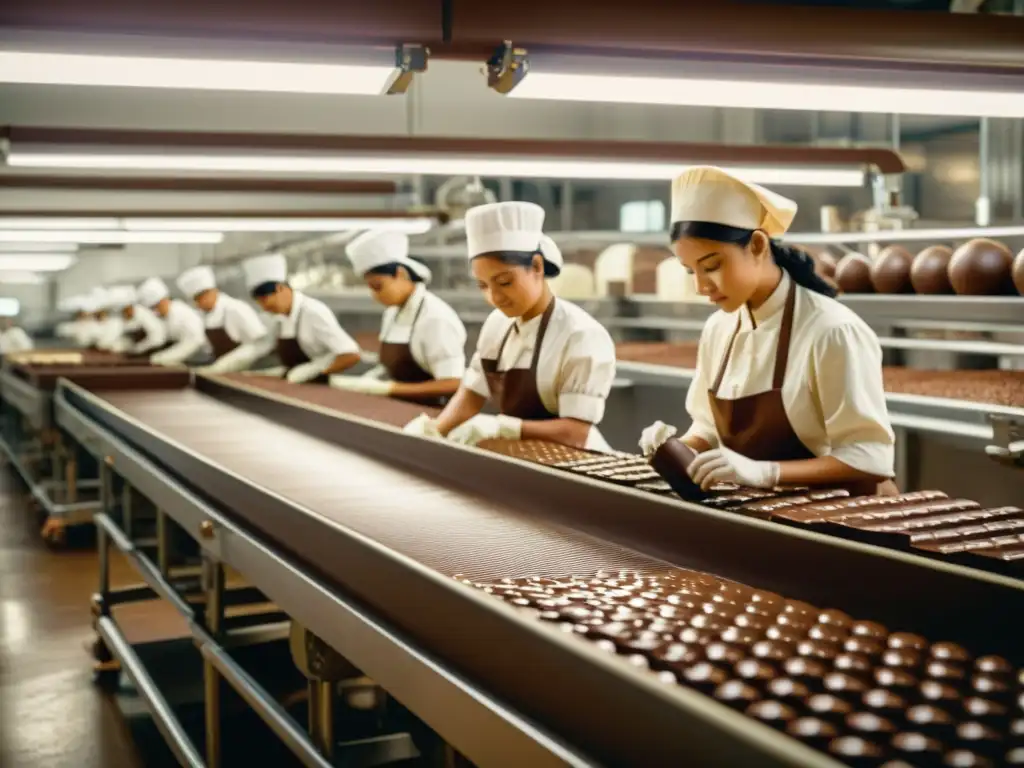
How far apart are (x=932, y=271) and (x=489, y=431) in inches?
78.4

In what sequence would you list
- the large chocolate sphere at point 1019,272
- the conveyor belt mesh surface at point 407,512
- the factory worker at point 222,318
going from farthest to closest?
the factory worker at point 222,318 < the large chocolate sphere at point 1019,272 < the conveyor belt mesh surface at point 407,512

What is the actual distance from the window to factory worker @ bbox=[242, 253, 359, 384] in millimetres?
5179

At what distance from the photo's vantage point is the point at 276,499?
2.17 metres

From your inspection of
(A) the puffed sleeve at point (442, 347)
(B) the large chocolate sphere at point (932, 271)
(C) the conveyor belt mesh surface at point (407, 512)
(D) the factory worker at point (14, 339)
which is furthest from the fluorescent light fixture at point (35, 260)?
(B) the large chocolate sphere at point (932, 271)

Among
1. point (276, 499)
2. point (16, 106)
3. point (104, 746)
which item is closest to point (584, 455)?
point (276, 499)

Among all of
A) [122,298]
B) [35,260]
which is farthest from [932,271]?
[35,260]

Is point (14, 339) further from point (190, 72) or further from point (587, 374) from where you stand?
point (190, 72)

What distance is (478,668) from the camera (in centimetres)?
142

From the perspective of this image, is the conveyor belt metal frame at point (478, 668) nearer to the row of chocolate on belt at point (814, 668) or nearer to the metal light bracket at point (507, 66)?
the row of chocolate on belt at point (814, 668)

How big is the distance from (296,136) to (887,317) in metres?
2.41

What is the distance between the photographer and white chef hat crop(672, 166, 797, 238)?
238 centimetres

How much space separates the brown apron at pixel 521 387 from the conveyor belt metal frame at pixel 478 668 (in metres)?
1.19

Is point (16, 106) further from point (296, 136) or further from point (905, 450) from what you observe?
point (905, 450)

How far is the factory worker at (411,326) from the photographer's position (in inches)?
193
